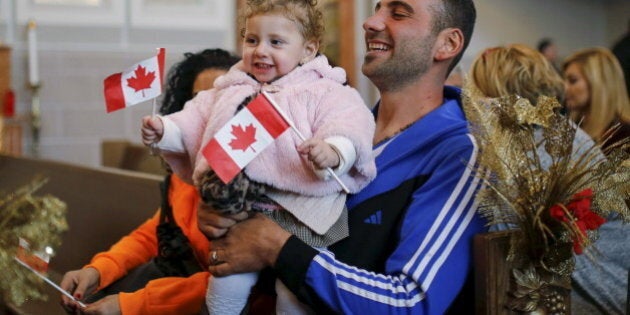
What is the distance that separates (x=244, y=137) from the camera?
1598 mm

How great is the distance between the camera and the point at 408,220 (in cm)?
174

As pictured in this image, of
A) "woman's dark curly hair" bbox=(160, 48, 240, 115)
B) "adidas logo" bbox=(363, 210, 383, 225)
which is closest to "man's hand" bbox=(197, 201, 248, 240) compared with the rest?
"adidas logo" bbox=(363, 210, 383, 225)

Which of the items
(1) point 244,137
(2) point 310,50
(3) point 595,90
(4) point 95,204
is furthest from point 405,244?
(3) point 595,90

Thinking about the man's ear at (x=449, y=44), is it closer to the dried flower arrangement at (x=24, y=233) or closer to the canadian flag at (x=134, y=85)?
the canadian flag at (x=134, y=85)

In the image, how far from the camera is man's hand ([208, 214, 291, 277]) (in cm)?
172

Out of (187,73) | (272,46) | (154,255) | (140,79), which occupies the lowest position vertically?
(154,255)

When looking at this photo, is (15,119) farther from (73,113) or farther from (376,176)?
(376,176)

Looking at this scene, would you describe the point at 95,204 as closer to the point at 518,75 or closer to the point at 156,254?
the point at 156,254

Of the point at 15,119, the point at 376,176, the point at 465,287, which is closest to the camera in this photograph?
the point at 465,287

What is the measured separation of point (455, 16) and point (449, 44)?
0.07m

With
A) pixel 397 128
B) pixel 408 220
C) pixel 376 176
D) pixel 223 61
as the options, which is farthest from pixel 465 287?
pixel 223 61

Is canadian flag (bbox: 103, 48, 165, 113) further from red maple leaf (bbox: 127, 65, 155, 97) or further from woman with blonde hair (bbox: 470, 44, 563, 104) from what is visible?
woman with blonde hair (bbox: 470, 44, 563, 104)

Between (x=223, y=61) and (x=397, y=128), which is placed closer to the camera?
(x=397, y=128)

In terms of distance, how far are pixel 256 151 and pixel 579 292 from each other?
1.02 meters
